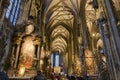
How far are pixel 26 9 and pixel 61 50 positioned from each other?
26.9 metres

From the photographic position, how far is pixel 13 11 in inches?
633

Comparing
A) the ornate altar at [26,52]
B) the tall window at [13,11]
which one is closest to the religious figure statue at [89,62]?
the ornate altar at [26,52]

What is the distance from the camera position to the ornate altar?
543 inches

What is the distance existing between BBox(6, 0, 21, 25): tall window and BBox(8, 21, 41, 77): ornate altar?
1.38 meters

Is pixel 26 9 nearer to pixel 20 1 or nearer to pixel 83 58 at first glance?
pixel 20 1

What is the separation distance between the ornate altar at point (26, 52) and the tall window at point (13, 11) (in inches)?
54.2

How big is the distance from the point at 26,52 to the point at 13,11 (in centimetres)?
469

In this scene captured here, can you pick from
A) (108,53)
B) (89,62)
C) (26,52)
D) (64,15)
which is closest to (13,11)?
(26,52)

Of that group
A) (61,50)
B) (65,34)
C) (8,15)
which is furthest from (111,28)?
(61,50)

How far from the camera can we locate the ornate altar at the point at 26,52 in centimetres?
1378

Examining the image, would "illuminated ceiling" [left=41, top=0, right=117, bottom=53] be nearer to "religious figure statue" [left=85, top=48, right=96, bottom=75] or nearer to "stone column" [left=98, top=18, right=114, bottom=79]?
"religious figure statue" [left=85, top=48, right=96, bottom=75]

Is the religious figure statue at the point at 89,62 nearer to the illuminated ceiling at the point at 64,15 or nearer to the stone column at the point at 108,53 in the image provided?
the illuminated ceiling at the point at 64,15

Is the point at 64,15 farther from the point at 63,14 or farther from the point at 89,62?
the point at 89,62

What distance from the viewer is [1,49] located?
729 centimetres
